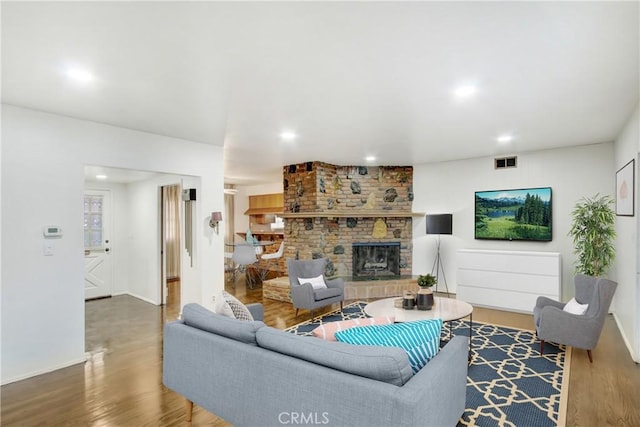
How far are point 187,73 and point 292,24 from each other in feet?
3.44

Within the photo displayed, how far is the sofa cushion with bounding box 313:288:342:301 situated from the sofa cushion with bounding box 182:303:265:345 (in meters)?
2.43

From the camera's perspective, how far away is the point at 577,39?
2.07 meters

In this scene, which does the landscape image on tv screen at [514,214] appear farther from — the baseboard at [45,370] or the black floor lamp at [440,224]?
the baseboard at [45,370]

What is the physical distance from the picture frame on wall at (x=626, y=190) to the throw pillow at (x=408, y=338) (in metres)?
2.88

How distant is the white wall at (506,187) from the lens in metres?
5.18

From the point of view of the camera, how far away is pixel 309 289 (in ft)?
15.6

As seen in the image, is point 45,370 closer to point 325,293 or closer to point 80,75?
point 80,75

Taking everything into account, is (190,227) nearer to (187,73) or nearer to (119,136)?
(119,136)

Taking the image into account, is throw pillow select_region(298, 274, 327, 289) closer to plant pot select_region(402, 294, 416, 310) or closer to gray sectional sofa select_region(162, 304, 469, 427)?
plant pot select_region(402, 294, 416, 310)

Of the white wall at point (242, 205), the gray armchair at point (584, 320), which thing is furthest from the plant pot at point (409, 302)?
the white wall at point (242, 205)

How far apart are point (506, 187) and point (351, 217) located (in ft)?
9.13

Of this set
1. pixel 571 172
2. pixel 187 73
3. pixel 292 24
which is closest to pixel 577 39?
pixel 292 24

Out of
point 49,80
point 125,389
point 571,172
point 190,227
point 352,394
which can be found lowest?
point 125,389

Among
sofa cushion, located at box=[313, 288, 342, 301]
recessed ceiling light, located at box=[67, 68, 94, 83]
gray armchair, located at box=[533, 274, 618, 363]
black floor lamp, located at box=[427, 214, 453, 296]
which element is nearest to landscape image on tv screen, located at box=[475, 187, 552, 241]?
black floor lamp, located at box=[427, 214, 453, 296]
